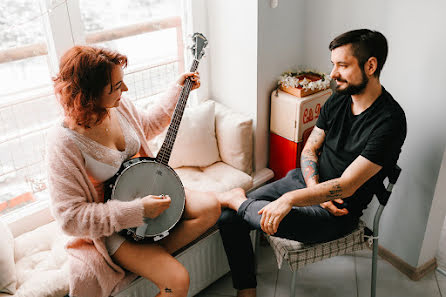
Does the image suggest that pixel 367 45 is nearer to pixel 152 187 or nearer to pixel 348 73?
pixel 348 73

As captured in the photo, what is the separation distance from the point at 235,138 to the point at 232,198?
0.43m

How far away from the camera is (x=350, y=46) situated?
159 centimetres

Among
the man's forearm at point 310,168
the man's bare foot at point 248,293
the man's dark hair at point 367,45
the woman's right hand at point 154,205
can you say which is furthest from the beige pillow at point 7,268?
the man's dark hair at point 367,45

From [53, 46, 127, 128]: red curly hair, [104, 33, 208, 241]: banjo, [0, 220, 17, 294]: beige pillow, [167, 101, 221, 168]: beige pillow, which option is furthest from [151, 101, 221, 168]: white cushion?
[0, 220, 17, 294]: beige pillow

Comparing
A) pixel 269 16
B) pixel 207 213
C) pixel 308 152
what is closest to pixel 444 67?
pixel 308 152

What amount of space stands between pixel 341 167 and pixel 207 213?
0.62 m

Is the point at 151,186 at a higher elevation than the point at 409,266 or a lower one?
higher

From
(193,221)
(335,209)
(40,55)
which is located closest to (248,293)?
(193,221)

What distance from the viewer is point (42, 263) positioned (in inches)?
65.4

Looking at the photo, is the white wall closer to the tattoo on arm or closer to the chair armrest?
the chair armrest

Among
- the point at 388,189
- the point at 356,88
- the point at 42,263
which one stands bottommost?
the point at 42,263

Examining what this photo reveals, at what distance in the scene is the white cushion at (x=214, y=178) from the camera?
2066mm

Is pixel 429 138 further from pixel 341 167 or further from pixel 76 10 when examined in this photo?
pixel 76 10

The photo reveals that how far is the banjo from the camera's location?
59.5 inches
